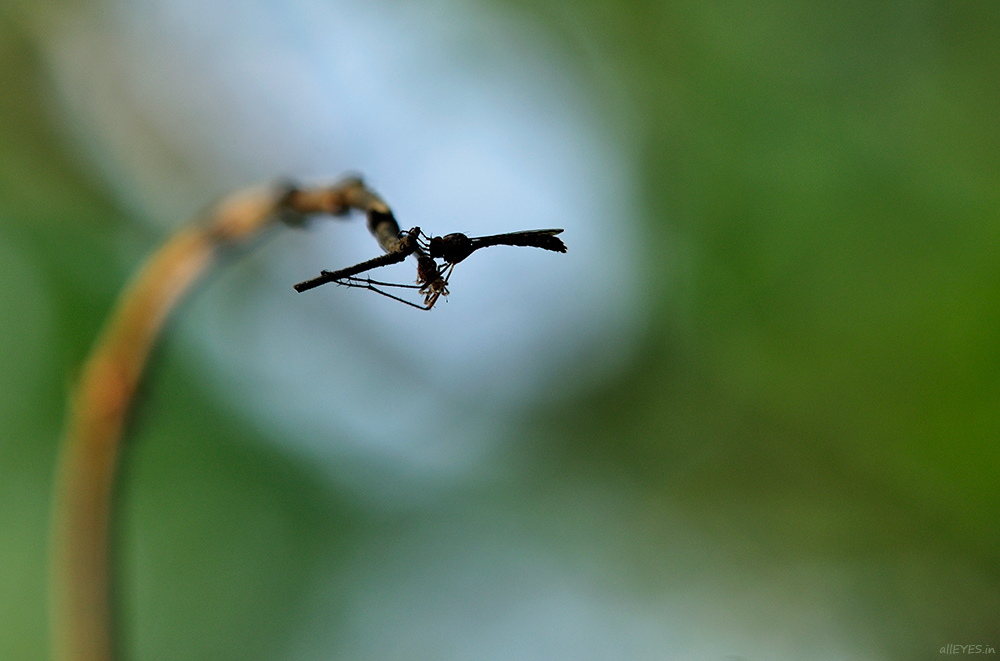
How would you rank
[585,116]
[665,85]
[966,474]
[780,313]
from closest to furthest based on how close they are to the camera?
[966,474], [780,313], [665,85], [585,116]

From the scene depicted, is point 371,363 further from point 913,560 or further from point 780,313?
point 913,560

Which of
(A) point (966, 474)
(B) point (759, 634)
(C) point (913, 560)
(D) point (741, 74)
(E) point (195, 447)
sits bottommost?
(B) point (759, 634)

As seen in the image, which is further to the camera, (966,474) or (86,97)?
(86,97)

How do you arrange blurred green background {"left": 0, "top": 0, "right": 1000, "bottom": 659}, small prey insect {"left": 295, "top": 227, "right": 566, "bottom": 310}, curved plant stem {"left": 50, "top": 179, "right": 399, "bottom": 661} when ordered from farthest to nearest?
1. blurred green background {"left": 0, "top": 0, "right": 1000, "bottom": 659}
2. curved plant stem {"left": 50, "top": 179, "right": 399, "bottom": 661}
3. small prey insect {"left": 295, "top": 227, "right": 566, "bottom": 310}

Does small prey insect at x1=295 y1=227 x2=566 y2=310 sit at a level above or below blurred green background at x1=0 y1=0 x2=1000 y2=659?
below

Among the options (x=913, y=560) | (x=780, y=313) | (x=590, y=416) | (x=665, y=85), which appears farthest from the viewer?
(x=590, y=416)

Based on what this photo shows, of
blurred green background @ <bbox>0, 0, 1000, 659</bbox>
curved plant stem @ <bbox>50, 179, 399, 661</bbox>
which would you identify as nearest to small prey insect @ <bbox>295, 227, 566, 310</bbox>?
curved plant stem @ <bbox>50, 179, 399, 661</bbox>

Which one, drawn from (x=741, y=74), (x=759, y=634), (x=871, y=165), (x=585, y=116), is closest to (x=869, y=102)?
(x=871, y=165)

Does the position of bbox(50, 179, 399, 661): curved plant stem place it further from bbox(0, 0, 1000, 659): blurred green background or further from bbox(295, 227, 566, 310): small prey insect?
bbox(0, 0, 1000, 659): blurred green background
